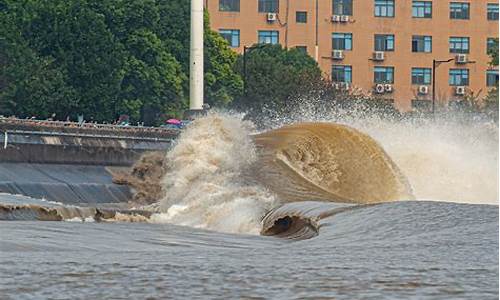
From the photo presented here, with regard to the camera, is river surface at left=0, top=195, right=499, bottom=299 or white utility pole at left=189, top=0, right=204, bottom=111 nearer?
river surface at left=0, top=195, right=499, bottom=299

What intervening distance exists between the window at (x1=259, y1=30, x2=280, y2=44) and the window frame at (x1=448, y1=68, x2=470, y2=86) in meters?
12.8

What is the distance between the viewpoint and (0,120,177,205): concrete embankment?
36.5 metres

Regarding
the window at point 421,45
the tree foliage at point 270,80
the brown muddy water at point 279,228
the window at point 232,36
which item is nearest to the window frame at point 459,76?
the window at point 421,45

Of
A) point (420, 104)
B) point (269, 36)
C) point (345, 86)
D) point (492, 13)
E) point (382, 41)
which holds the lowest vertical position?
point (420, 104)

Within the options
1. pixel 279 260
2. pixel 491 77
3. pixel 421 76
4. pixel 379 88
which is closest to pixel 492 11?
pixel 491 77

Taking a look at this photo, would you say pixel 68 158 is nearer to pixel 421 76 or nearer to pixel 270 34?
pixel 270 34

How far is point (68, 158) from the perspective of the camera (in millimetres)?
43219

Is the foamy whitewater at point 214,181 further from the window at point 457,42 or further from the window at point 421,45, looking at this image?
the window at point 457,42

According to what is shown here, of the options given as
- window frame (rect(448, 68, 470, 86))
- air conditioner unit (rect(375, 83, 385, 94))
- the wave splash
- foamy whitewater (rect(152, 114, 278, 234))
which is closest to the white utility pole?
the wave splash

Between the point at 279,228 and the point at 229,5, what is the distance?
84.4 meters

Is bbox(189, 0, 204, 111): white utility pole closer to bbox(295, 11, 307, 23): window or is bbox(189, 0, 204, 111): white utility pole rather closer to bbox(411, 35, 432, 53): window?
bbox(295, 11, 307, 23): window

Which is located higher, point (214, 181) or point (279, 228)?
point (279, 228)

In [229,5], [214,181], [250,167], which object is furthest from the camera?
[229,5]

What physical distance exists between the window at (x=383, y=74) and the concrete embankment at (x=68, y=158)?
6120 centimetres
